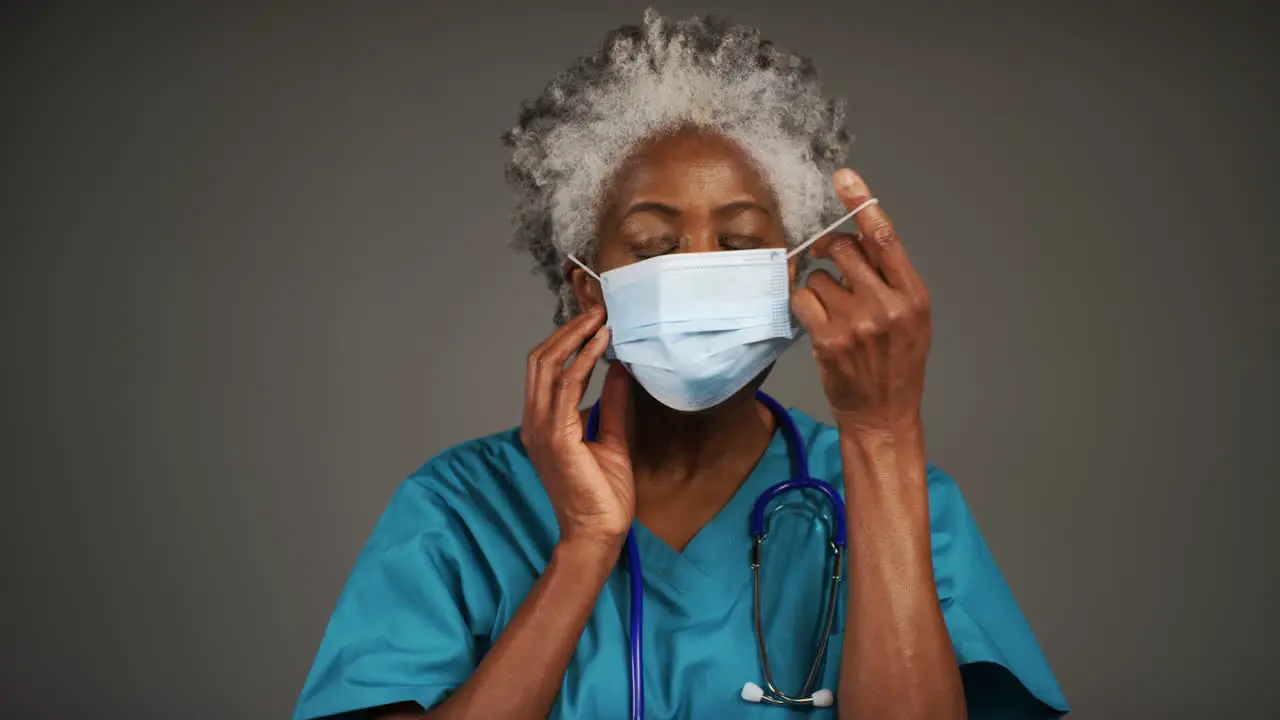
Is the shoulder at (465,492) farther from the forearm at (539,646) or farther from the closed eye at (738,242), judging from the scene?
the closed eye at (738,242)

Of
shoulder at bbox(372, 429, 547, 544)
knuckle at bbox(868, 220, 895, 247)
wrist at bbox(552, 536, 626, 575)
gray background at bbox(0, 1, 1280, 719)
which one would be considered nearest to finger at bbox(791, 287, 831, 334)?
knuckle at bbox(868, 220, 895, 247)

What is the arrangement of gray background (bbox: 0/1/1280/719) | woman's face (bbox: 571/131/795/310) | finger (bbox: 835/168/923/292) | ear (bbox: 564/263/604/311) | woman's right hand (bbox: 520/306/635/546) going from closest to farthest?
finger (bbox: 835/168/923/292) < woman's right hand (bbox: 520/306/635/546) < woman's face (bbox: 571/131/795/310) < ear (bbox: 564/263/604/311) < gray background (bbox: 0/1/1280/719)

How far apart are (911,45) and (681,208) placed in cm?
152

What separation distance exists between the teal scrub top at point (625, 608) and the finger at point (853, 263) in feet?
1.34

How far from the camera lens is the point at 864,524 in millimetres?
1648

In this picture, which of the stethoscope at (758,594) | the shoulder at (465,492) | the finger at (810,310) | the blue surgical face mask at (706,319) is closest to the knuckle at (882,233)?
the finger at (810,310)

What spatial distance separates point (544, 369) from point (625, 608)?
0.34 metres

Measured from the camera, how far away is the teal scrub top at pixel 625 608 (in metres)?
1.70

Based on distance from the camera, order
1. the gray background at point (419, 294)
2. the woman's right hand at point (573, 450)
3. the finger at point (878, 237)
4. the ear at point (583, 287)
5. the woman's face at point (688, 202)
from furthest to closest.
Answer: the gray background at point (419, 294) < the ear at point (583, 287) < the woman's face at point (688, 202) < the woman's right hand at point (573, 450) < the finger at point (878, 237)

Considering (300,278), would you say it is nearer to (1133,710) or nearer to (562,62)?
(562,62)

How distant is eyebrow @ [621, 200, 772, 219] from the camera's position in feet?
5.87

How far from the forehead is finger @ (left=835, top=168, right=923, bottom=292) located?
0.86 ft

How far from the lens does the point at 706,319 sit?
1.77m

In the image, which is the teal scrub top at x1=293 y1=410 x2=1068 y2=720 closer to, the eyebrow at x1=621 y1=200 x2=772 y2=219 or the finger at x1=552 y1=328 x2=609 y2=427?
the finger at x1=552 y1=328 x2=609 y2=427
